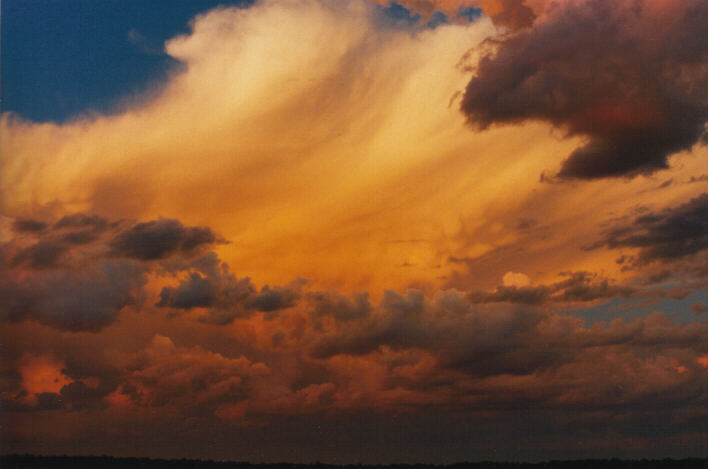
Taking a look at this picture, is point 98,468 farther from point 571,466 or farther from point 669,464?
point 669,464

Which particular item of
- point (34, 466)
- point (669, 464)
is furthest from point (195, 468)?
point (669, 464)

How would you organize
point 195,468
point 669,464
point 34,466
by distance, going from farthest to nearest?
1. point 195,468
2. point 669,464
3. point 34,466

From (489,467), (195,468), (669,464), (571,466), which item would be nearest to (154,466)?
(195,468)

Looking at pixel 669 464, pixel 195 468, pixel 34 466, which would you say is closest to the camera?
pixel 34 466

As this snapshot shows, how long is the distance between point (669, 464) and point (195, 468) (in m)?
104

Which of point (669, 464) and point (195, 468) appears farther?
point (195, 468)

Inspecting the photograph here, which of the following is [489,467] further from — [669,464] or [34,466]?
[34,466]

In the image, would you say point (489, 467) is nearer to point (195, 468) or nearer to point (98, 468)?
point (195, 468)

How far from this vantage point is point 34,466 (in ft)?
503

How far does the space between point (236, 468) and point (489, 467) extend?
5735 cm

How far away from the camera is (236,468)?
17862 cm

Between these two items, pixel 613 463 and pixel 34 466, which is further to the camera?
pixel 613 463

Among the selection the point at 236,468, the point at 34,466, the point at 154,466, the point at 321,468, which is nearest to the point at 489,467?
the point at 321,468

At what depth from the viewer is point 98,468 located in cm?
17050
